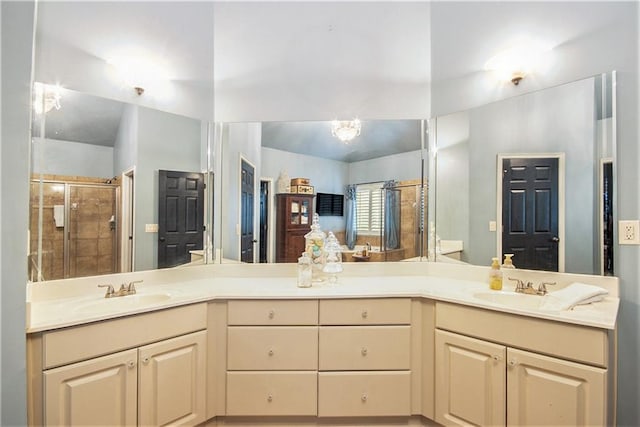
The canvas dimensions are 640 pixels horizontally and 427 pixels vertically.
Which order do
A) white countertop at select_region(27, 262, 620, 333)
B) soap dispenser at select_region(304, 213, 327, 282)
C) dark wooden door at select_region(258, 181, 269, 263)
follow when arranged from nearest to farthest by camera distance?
white countertop at select_region(27, 262, 620, 333)
soap dispenser at select_region(304, 213, 327, 282)
dark wooden door at select_region(258, 181, 269, 263)

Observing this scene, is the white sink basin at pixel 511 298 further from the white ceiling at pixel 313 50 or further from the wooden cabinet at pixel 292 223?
the white ceiling at pixel 313 50

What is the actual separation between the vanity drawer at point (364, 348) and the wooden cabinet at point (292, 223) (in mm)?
643

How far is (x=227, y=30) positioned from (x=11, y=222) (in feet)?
5.69

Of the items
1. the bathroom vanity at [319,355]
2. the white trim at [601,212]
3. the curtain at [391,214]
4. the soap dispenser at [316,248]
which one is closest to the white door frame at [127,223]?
the bathroom vanity at [319,355]

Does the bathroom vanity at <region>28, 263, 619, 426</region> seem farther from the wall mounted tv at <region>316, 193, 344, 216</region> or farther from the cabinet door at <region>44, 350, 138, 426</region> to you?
the wall mounted tv at <region>316, 193, 344, 216</region>

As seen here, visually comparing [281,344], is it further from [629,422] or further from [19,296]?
[629,422]

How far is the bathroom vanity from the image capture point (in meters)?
1.29

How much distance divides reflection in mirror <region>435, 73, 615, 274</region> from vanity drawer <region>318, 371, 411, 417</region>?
943 mm

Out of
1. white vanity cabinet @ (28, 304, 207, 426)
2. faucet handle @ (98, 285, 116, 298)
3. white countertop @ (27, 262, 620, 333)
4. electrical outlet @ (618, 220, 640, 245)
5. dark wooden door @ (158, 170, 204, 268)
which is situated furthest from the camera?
dark wooden door @ (158, 170, 204, 268)

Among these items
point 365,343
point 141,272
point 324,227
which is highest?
point 324,227

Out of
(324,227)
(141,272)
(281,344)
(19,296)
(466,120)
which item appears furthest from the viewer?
(324,227)

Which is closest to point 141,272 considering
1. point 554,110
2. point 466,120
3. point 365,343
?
point 365,343

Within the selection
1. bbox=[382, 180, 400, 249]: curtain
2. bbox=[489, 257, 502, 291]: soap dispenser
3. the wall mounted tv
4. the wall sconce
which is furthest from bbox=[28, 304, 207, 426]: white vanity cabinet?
the wall sconce

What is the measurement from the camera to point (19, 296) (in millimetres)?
1146
